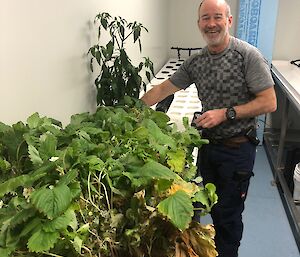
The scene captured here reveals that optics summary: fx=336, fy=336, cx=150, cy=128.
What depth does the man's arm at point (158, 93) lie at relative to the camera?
1.98 m

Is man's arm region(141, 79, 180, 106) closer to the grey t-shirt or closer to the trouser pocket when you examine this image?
the grey t-shirt

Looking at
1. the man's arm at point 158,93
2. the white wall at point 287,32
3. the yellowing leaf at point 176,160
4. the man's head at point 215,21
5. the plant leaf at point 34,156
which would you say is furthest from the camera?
the white wall at point 287,32

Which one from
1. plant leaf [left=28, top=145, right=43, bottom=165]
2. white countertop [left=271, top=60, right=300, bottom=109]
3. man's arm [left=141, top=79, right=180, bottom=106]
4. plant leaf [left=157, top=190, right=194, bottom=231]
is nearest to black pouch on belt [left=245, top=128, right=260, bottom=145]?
man's arm [left=141, top=79, right=180, bottom=106]

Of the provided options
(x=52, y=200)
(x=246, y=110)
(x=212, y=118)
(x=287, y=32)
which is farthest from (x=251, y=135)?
(x=287, y=32)

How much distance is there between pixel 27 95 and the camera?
1375 mm

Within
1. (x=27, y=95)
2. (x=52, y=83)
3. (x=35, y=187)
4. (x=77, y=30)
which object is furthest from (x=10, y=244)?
(x=77, y=30)

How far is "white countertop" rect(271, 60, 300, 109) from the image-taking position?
2.68 metres

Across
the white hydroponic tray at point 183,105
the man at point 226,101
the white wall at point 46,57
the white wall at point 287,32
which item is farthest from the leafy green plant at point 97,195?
the white wall at point 287,32

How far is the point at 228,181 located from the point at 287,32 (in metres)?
2.70

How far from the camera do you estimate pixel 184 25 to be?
431 centimetres

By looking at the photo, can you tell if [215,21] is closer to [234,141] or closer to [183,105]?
A: [234,141]

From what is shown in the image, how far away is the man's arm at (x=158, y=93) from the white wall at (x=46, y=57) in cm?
36

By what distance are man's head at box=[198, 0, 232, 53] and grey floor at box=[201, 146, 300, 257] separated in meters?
1.38

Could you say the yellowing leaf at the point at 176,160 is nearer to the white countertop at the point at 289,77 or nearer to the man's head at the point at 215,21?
the man's head at the point at 215,21
